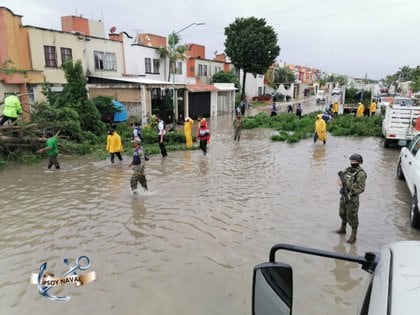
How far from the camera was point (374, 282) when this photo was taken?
1.91 meters

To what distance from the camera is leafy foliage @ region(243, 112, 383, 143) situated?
20.3 metres

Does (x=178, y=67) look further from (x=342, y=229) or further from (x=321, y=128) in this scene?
(x=342, y=229)

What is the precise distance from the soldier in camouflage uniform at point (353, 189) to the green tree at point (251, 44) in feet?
130

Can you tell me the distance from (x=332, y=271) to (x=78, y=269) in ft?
13.8

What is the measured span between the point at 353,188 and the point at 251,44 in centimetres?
4071

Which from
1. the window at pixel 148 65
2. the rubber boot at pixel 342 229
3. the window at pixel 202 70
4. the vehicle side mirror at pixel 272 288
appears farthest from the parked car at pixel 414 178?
the window at pixel 202 70

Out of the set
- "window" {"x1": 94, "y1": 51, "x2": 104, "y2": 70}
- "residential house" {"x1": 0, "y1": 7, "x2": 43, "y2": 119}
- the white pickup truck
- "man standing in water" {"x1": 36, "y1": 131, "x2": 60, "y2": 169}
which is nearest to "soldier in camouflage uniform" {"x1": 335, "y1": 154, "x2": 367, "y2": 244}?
"man standing in water" {"x1": 36, "y1": 131, "x2": 60, "y2": 169}

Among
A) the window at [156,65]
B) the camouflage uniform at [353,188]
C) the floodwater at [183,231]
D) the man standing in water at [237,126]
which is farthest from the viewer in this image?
the window at [156,65]

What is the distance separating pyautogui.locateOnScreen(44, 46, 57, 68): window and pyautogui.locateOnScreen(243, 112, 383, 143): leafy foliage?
526 inches

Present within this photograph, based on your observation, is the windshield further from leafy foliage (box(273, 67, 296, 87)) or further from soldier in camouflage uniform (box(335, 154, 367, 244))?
leafy foliage (box(273, 67, 296, 87))

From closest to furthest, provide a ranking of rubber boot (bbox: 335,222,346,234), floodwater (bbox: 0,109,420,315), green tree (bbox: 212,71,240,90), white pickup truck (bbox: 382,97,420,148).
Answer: floodwater (bbox: 0,109,420,315), rubber boot (bbox: 335,222,346,234), white pickup truck (bbox: 382,97,420,148), green tree (bbox: 212,71,240,90)

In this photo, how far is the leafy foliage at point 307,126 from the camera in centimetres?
2026

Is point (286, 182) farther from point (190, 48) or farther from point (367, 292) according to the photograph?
point (190, 48)

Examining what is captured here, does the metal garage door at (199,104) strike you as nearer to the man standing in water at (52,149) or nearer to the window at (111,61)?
the window at (111,61)
